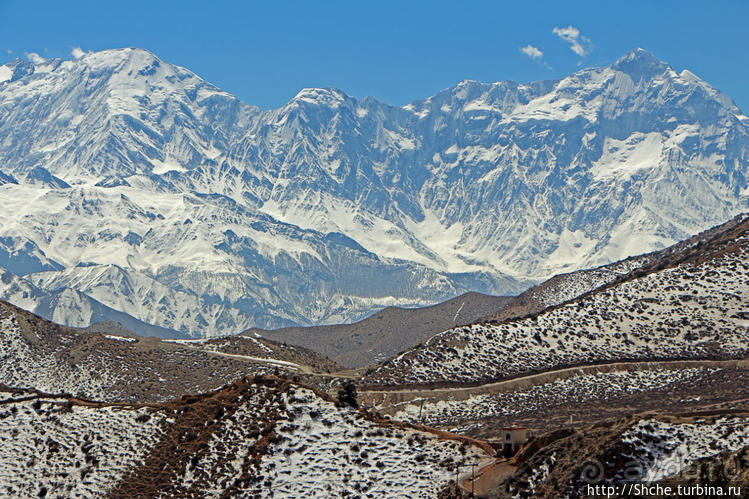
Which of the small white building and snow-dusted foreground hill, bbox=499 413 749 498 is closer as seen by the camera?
snow-dusted foreground hill, bbox=499 413 749 498

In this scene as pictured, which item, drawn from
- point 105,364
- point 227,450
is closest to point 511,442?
point 227,450

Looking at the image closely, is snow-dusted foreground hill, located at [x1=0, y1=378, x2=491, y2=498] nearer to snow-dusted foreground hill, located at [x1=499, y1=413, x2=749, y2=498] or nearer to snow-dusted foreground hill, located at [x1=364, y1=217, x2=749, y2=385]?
snow-dusted foreground hill, located at [x1=499, y1=413, x2=749, y2=498]

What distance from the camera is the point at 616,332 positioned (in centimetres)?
10994

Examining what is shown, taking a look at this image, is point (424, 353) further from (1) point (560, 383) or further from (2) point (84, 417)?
(2) point (84, 417)

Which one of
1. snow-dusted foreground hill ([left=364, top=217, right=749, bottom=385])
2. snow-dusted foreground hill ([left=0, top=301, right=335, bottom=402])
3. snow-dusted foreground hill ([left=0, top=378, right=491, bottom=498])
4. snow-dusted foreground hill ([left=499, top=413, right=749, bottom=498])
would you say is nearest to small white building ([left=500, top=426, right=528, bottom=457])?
snow-dusted foreground hill ([left=0, top=378, right=491, bottom=498])

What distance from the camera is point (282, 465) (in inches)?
2116

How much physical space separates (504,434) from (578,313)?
64.6 m

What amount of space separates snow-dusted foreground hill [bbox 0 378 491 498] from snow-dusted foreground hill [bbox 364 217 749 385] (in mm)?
46785

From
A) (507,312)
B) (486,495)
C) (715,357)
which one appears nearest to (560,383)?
(715,357)

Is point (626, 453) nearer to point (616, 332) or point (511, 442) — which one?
point (511, 442)

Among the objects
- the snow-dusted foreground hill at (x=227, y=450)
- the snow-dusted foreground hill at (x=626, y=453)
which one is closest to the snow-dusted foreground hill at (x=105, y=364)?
the snow-dusted foreground hill at (x=227, y=450)

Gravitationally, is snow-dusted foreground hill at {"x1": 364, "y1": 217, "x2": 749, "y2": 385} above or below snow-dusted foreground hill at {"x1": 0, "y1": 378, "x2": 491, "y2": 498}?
above

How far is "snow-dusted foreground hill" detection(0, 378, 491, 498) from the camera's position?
172ft

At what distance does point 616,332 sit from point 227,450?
206 ft
